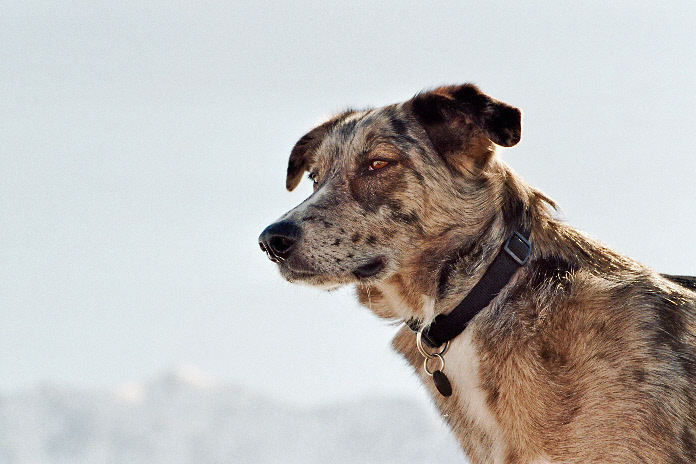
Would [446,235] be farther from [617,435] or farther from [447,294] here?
[617,435]

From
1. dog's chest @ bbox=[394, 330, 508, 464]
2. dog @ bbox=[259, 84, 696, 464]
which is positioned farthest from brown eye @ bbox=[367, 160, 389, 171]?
dog's chest @ bbox=[394, 330, 508, 464]

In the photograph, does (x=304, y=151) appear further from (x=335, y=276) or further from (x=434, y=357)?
(x=434, y=357)

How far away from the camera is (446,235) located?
4375mm

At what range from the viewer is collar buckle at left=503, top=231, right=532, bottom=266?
13.6 feet

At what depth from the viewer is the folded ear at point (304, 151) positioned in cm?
541

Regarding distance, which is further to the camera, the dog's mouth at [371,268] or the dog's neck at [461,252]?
the dog's mouth at [371,268]

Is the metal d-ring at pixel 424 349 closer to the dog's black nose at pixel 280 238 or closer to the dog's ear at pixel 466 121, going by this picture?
the dog's black nose at pixel 280 238

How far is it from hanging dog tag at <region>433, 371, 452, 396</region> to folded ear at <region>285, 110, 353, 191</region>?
5.65 ft

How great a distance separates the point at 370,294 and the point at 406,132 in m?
0.87

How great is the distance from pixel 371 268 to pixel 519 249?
740mm

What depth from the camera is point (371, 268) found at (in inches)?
173

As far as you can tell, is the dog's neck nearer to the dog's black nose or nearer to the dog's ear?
the dog's ear

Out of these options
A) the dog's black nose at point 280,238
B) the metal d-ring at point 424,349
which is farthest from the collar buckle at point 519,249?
the dog's black nose at point 280,238

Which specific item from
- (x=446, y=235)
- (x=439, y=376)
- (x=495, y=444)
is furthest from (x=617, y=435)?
(x=446, y=235)
